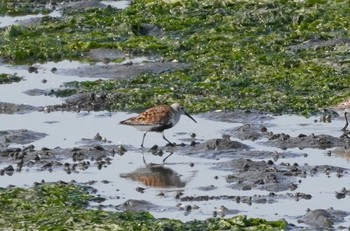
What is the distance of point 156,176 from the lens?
15.7 m

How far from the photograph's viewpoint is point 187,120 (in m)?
18.9

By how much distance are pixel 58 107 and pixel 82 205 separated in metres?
5.88

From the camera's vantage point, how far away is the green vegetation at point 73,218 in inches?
505

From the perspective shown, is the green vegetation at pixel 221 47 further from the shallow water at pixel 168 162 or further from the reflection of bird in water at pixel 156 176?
the reflection of bird in water at pixel 156 176

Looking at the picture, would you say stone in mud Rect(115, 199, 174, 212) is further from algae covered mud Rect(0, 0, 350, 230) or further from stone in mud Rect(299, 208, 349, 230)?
stone in mud Rect(299, 208, 349, 230)

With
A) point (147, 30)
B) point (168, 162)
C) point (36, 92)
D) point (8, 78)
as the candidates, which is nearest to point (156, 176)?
point (168, 162)

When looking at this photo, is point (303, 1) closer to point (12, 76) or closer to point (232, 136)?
point (12, 76)

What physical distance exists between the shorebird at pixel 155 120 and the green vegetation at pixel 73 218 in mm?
3247

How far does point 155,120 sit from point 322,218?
4.82m

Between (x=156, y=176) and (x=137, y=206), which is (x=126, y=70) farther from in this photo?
(x=137, y=206)

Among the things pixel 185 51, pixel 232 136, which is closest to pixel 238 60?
pixel 185 51

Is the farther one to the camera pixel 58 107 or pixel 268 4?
pixel 268 4

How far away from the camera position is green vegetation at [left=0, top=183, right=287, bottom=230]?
12828mm

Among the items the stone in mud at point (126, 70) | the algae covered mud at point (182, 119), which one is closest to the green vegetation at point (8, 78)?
the algae covered mud at point (182, 119)
